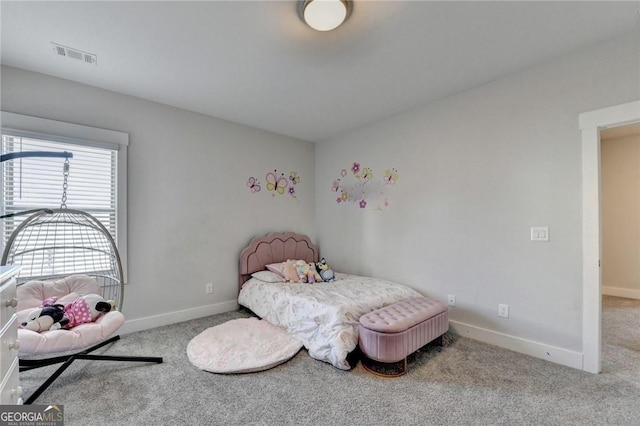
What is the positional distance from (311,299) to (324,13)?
7.54 ft

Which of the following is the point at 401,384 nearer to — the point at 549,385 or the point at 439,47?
the point at 549,385

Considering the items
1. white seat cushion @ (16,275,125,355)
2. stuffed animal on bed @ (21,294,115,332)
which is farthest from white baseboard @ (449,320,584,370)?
stuffed animal on bed @ (21,294,115,332)

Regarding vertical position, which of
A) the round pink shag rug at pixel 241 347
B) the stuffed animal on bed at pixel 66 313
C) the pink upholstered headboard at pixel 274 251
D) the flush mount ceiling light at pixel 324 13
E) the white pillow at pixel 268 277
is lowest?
the round pink shag rug at pixel 241 347

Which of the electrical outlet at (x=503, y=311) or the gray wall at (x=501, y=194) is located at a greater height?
the gray wall at (x=501, y=194)

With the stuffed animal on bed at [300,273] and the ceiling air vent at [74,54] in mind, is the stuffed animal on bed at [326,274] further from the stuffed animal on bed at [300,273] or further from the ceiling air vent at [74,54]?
the ceiling air vent at [74,54]

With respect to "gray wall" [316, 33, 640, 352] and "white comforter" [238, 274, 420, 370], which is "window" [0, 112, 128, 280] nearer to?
"white comforter" [238, 274, 420, 370]

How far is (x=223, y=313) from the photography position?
11.8ft

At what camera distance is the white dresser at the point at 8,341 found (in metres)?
1.13

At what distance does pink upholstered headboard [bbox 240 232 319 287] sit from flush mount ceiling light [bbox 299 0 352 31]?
2726mm

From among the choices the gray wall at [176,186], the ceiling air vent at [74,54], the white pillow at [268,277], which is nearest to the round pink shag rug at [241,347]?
the white pillow at [268,277]

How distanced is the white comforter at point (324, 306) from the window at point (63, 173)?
1.51 metres

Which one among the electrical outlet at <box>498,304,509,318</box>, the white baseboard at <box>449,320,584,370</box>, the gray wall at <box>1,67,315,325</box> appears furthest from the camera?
the gray wall at <box>1,67,315,325</box>

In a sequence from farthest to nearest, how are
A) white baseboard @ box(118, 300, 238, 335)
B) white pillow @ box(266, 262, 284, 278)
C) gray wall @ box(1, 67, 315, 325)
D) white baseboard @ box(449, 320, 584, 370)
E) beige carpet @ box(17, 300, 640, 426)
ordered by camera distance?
1. white pillow @ box(266, 262, 284, 278)
2. white baseboard @ box(118, 300, 238, 335)
3. gray wall @ box(1, 67, 315, 325)
4. white baseboard @ box(449, 320, 584, 370)
5. beige carpet @ box(17, 300, 640, 426)

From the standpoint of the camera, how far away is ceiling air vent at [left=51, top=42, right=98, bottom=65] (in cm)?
217
